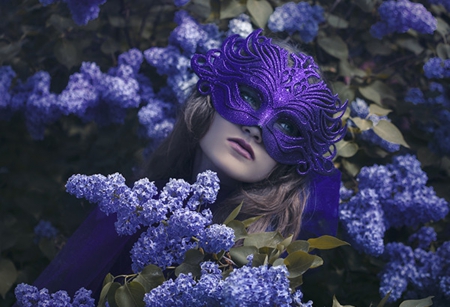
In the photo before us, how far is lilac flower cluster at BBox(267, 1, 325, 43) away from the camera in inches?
90.1

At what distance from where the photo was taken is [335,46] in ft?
8.09

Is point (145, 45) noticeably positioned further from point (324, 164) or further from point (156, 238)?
point (156, 238)

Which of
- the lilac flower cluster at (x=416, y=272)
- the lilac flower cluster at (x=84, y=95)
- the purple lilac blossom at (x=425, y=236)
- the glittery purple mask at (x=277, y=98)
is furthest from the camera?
the lilac flower cluster at (x=84, y=95)

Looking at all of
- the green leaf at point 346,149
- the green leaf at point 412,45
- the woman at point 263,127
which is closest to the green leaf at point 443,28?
the green leaf at point 412,45

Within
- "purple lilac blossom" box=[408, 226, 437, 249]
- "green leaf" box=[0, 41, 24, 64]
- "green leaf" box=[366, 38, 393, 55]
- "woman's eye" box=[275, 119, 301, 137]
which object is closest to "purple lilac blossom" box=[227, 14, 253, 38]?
"green leaf" box=[366, 38, 393, 55]

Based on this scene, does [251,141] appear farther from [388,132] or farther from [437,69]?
[437,69]

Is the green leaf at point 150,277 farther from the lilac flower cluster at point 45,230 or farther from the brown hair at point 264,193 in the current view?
the lilac flower cluster at point 45,230

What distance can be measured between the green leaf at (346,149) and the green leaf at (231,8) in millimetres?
619

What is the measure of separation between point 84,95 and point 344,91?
94 cm

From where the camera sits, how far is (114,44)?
2510 mm

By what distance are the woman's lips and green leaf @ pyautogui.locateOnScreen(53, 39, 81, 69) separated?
0.92 meters

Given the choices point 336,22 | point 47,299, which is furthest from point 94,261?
point 336,22

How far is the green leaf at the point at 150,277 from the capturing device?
139 cm

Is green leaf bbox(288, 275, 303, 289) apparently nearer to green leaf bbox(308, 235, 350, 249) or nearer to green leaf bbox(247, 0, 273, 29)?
green leaf bbox(308, 235, 350, 249)
